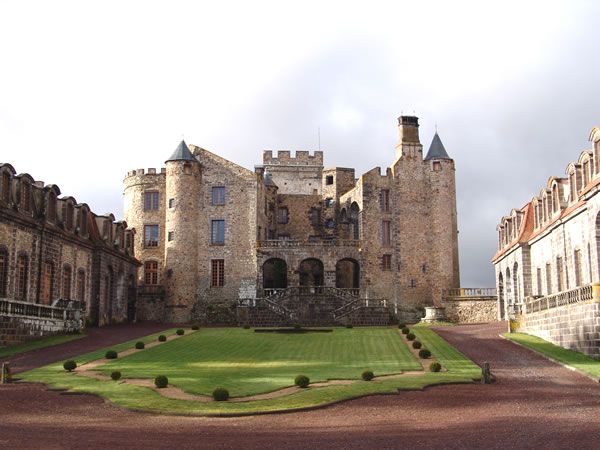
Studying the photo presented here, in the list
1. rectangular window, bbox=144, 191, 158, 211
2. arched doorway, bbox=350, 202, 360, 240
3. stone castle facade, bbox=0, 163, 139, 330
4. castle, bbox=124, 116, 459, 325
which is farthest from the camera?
arched doorway, bbox=350, 202, 360, 240

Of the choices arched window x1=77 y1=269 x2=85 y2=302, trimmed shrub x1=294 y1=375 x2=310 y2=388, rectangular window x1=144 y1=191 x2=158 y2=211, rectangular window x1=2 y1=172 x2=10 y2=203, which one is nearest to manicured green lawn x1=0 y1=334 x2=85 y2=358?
arched window x1=77 y1=269 x2=85 y2=302

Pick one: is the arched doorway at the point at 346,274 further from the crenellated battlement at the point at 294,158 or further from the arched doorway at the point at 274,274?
the crenellated battlement at the point at 294,158

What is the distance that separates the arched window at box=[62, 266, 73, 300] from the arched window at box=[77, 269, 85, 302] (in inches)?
54.5

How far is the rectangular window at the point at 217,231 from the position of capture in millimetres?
59750

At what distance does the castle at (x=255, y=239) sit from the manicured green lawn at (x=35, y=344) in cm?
2010

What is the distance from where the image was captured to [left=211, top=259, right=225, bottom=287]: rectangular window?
59344 mm

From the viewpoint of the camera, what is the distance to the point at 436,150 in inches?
2458

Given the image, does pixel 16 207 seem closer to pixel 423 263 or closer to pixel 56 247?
pixel 56 247

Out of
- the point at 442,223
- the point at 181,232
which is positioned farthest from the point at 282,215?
the point at 442,223

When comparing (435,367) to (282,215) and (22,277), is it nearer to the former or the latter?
(22,277)

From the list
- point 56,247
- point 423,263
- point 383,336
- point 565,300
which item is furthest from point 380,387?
point 423,263

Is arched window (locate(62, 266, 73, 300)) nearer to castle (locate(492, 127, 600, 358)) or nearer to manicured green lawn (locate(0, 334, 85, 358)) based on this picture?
manicured green lawn (locate(0, 334, 85, 358))

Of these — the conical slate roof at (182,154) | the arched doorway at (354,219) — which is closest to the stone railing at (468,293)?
the arched doorway at (354,219)

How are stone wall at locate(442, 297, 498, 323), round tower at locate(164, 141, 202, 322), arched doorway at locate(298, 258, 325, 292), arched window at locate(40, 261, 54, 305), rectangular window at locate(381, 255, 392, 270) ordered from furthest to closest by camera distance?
arched doorway at locate(298, 258, 325, 292) → rectangular window at locate(381, 255, 392, 270) → round tower at locate(164, 141, 202, 322) → stone wall at locate(442, 297, 498, 323) → arched window at locate(40, 261, 54, 305)
